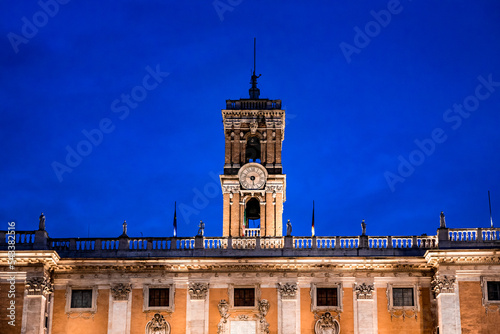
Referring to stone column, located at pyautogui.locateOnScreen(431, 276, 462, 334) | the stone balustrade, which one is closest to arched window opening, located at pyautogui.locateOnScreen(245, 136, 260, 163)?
the stone balustrade

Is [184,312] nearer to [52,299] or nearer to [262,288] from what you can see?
[262,288]

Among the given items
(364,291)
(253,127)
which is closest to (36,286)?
(364,291)

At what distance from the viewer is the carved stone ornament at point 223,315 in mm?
47906

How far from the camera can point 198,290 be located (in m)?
48.5

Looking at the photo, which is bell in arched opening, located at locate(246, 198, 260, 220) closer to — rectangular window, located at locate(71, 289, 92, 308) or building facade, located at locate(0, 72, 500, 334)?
building facade, located at locate(0, 72, 500, 334)

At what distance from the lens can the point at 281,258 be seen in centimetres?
4834

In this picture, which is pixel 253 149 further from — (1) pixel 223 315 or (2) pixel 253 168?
(1) pixel 223 315

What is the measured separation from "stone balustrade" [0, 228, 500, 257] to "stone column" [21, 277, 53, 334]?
2.69 metres

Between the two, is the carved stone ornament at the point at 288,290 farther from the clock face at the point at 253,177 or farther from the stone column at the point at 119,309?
the clock face at the point at 253,177

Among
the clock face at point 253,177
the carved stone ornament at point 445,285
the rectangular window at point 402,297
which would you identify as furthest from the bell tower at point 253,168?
A: the carved stone ornament at point 445,285

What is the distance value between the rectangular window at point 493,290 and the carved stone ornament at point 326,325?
8.70 meters

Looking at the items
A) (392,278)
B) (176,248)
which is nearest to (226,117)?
(176,248)

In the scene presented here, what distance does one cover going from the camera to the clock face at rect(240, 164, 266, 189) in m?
59.0

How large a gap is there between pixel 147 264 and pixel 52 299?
5.90 m
